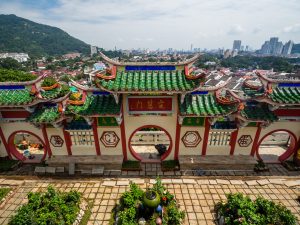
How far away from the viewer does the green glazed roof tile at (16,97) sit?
1186 centimetres

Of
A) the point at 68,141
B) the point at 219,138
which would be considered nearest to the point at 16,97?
the point at 68,141

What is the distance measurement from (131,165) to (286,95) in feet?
37.3

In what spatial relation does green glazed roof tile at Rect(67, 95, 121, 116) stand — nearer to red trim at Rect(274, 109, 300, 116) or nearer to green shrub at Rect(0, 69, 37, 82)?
red trim at Rect(274, 109, 300, 116)

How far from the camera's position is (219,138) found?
13.5 metres

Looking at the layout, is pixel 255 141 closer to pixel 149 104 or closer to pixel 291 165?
pixel 291 165

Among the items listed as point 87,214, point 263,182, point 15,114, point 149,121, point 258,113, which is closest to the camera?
point 87,214

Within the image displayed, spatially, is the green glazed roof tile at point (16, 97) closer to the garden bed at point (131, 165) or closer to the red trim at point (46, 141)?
the red trim at point (46, 141)

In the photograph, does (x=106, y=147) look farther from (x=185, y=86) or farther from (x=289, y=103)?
(x=289, y=103)

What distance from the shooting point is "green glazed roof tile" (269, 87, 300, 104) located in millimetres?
11695

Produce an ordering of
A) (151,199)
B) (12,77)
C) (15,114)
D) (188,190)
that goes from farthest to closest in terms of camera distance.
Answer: (12,77), (15,114), (188,190), (151,199)

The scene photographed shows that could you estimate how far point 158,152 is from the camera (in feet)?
50.6

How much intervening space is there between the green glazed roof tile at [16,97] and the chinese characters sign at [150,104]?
629 centimetres

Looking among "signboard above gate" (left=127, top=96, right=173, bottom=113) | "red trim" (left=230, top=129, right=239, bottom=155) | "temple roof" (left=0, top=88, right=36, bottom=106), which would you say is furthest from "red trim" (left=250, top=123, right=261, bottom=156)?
"temple roof" (left=0, top=88, right=36, bottom=106)

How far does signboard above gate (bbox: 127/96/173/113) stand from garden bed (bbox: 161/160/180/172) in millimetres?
4010
